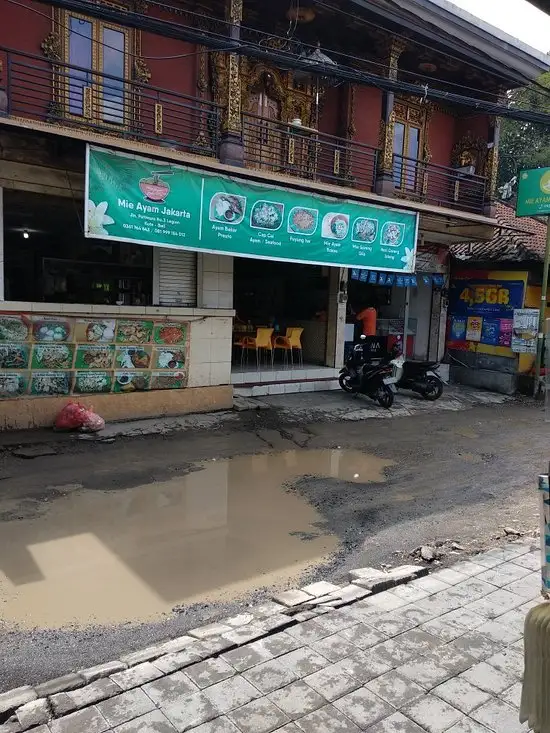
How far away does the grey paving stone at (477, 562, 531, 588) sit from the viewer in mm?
4152

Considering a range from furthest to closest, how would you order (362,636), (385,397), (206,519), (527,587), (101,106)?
(385,397)
(101,106)
(206,519)
(527,587)
(362,636)

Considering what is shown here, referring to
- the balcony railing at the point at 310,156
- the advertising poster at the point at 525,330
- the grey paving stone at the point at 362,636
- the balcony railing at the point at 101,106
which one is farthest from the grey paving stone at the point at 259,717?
the advertising poster at the point at 525,330

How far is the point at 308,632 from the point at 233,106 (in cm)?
819

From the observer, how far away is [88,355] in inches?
347

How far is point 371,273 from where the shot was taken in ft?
43.8

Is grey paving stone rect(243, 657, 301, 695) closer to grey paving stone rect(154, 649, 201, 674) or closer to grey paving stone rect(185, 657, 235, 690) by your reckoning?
grey paving stone rect(185, 657, 235, 690)

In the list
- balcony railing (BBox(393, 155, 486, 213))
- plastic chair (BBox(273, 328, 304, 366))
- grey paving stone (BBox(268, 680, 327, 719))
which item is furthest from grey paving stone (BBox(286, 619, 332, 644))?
balcony railing (BBox(393, 155, 486, 213))

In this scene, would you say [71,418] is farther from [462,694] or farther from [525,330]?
[525,330]

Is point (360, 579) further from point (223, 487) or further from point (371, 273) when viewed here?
point (371, 273)

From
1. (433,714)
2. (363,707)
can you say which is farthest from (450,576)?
(363,707)

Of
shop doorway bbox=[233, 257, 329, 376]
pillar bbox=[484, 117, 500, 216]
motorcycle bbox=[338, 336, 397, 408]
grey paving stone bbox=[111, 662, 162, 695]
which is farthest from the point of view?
pillar bbox=[484, 117, 500, 216]

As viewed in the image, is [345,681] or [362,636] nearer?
[345,681]

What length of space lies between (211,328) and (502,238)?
29.9 feet

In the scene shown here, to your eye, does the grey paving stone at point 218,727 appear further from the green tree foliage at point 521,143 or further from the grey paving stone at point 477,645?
the green tree foliage at point 521,143
